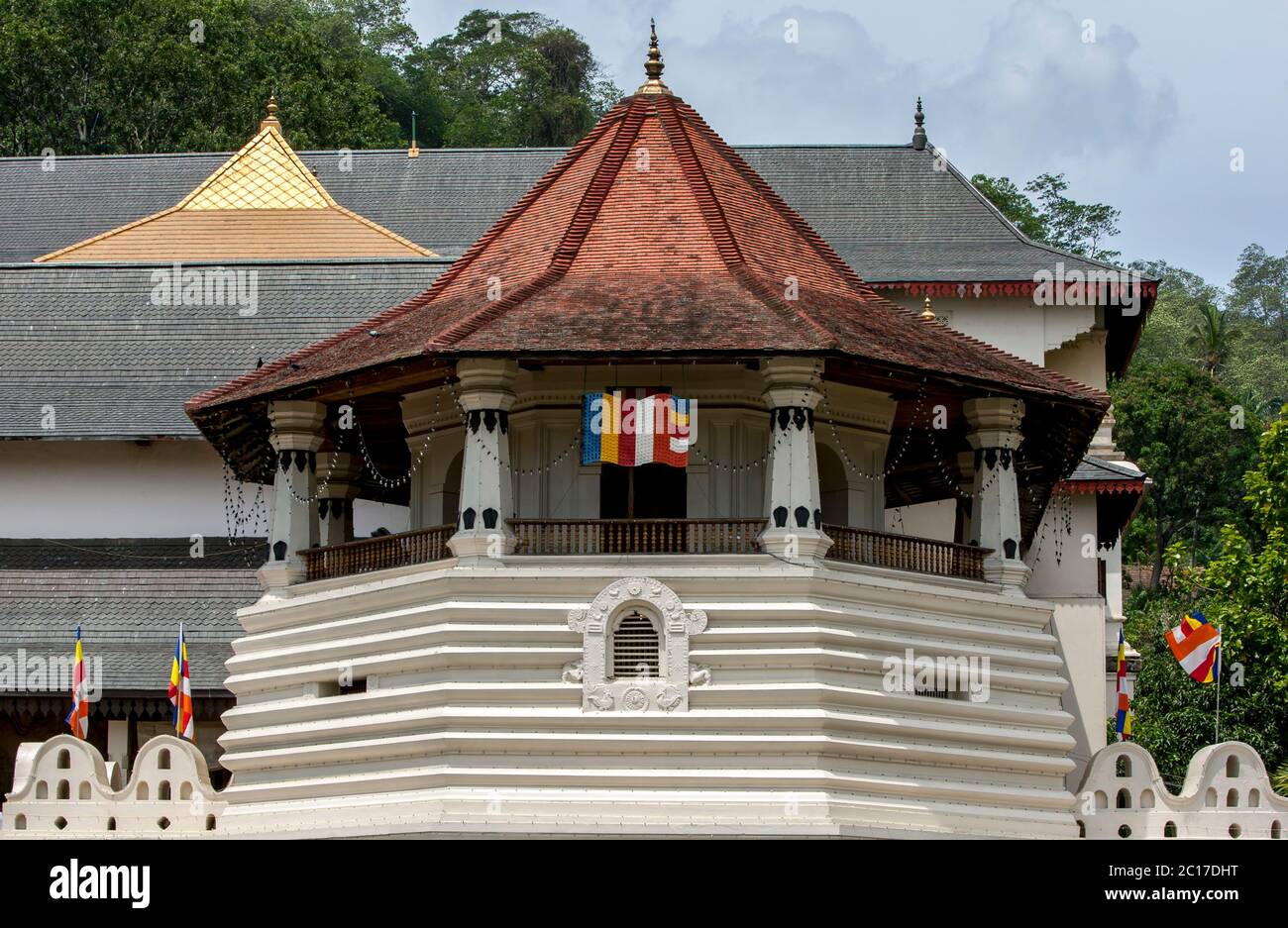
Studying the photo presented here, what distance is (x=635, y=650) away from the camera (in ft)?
96.9

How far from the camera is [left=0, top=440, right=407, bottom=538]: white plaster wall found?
39.6 meters

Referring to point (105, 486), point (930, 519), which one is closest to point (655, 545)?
point (105, 486)

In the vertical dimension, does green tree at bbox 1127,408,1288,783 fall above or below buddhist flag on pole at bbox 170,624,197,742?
above

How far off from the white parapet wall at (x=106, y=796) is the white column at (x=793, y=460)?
7.24 m

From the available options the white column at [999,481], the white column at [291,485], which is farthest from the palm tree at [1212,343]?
the white column at [291,485]

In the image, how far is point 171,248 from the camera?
46250mm

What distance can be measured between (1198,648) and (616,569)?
10.8 m

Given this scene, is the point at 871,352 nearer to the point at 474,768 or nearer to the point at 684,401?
the point at 684,401

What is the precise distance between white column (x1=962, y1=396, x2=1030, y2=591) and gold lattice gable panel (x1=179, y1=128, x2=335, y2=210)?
17921 millimetres

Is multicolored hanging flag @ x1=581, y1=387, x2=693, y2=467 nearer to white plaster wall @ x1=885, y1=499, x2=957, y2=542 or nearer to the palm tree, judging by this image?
white plaster wall @ x1=885, y1=499, x2=957, y2=542

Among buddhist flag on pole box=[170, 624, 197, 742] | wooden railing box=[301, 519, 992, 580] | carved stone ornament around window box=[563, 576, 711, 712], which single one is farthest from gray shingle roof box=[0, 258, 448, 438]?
carved stone ornament around window box=[563, 576, 711, 712]

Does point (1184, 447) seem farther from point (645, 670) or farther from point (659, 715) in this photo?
point (659, 715)
